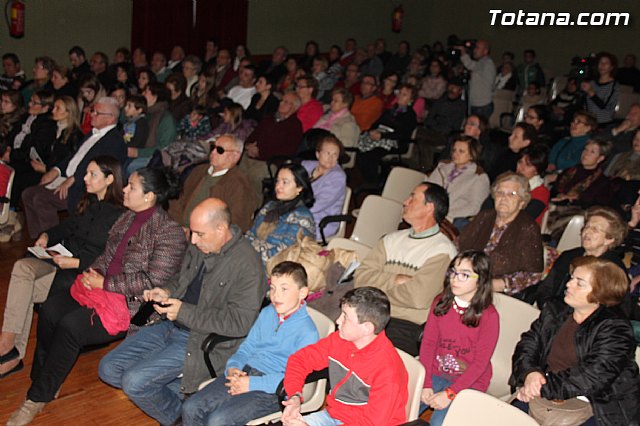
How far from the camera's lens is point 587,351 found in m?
2.80

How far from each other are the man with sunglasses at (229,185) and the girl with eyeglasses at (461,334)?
→ 188 centimetres

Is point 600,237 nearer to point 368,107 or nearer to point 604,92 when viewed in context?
point 368,107

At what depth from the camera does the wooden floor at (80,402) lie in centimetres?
344

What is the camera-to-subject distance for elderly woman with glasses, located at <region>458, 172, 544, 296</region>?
374 cm

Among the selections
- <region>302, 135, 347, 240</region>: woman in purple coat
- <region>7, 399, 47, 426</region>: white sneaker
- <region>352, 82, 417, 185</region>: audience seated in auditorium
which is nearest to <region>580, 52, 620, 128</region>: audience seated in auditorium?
<region>352, 82, 417, 185</region>: audience seated in auditorium

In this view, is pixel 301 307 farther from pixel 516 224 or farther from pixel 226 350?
pixel 516 224

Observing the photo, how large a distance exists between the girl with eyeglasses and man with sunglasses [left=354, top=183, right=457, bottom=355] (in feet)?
0.75

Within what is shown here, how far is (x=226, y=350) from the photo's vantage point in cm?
322

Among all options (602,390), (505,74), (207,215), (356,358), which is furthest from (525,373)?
(505,74)

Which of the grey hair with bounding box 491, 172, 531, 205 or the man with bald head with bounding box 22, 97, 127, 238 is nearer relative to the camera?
the grey hair with bounding box 491, 172, 531, 205

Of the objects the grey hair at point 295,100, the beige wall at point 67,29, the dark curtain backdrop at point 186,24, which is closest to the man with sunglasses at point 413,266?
the grey hair at point 295,100

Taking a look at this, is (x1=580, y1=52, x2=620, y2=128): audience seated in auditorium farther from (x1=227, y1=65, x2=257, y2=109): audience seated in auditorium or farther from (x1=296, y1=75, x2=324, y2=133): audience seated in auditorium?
(x1=227, y1=65, x2=257, y2=109): audience seated in auditorium

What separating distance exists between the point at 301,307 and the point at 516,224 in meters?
1.46

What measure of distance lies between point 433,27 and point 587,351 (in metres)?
13.7
